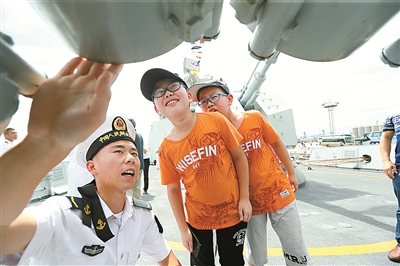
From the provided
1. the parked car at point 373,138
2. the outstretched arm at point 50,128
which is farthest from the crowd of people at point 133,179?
the parked car at point 373,138

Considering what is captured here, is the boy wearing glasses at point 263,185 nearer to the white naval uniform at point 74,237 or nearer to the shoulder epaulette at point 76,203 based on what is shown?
the white naval uniform at point 74,237

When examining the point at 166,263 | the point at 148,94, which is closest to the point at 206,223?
the point at 166,263

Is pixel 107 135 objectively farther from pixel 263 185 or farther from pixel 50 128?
pixel 263 185

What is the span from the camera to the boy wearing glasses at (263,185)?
1021 millimetres

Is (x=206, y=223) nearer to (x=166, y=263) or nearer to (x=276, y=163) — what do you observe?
(x=166, y=263)

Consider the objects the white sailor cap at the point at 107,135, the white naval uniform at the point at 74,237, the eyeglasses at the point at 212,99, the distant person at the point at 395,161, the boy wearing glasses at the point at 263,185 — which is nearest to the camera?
the white naval uniform at the point at 74,237

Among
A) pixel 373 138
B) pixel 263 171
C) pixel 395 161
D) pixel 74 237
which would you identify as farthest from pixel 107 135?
pixel 373 138

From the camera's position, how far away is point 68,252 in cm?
59

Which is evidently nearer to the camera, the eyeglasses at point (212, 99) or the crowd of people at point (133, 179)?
the crowd of people at point (133, 179)

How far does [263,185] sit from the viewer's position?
3.49ft

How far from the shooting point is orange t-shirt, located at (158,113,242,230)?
3.07 feet

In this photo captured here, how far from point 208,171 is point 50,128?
0.71 m

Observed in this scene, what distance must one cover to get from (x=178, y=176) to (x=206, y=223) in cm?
24

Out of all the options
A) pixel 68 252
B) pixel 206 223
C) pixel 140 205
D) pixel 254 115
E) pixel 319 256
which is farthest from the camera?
pixel 319 256
